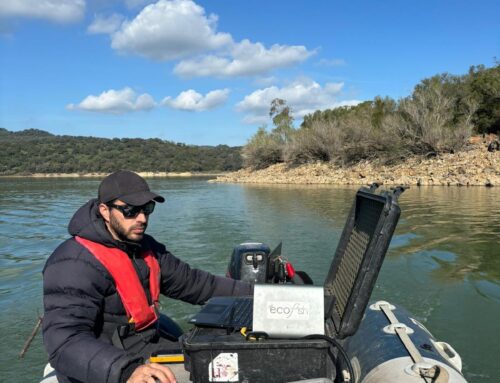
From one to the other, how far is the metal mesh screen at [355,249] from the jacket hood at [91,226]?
130 centimetres

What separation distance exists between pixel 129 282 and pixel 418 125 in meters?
39.9

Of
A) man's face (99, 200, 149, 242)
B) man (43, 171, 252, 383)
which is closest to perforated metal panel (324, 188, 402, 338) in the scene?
man (43, 171, 252, 383)

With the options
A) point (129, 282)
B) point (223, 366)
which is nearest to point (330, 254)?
point (129, 282)

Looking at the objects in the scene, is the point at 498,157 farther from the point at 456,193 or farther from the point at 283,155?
the point at 283,155

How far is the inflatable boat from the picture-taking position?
1.95m

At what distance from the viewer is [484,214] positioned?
15375 mm

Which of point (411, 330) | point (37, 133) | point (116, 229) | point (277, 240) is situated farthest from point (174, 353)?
point (37, 133)

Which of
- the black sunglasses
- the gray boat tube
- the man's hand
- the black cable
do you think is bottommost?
the gray boat tube

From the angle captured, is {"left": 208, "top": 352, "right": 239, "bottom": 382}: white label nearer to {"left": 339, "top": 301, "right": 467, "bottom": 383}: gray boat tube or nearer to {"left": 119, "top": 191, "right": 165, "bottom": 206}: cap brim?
{"left": 339, "top": 301, "right": 467, "bottom": 383}: gray boat tube

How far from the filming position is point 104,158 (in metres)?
107

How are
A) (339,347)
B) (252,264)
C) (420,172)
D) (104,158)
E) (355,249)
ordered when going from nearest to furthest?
(339,347) → (355,249) → (252,264) → (420,172) → (104,158)

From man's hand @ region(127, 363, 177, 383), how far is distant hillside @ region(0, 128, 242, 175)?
10022 cm

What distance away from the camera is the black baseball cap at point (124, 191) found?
252 cm

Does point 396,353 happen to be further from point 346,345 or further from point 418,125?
point 418,125
